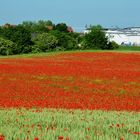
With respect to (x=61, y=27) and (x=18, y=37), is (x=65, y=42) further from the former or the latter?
(x=61, y=27)

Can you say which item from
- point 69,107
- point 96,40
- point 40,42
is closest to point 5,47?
point 40,42

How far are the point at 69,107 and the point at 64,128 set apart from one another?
9309 mm

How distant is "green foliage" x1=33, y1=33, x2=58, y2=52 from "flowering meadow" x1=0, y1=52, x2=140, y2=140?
73164 mm

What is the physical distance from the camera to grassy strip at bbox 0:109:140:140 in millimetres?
8531

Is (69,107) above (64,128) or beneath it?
beneath

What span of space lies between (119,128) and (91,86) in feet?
66.8

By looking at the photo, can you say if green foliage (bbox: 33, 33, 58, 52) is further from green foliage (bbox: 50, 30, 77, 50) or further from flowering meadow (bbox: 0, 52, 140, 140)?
flowering meadow (bbox: 0, 52, 140, 140)

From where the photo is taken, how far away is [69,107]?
19.1 m

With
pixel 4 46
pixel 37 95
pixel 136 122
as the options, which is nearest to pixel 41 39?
pixel 4 46

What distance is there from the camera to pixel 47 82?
32.4 meters

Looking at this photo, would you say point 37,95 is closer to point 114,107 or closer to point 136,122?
point 114,107

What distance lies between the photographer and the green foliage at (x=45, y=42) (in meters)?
112

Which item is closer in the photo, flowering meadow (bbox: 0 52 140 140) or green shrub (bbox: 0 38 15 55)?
flowering meadow (bbox: 0 52 140 140)

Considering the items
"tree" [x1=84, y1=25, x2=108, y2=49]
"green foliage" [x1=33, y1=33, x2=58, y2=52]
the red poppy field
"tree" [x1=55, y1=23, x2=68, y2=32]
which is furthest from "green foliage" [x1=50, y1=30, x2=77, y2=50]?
the red poppy field
